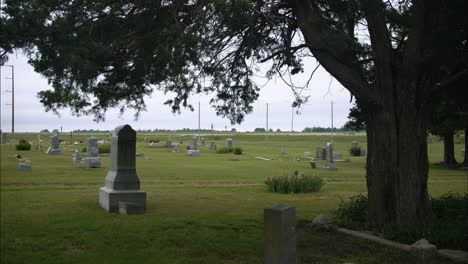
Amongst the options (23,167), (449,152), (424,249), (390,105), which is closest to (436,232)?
(424,249)

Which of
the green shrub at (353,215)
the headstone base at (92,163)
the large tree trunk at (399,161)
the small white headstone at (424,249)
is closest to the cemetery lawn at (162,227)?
the small white headstone at (424,249)

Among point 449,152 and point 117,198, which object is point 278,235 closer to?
point 117,198

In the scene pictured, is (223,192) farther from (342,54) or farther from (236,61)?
(342,54)

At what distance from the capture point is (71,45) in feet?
28.1

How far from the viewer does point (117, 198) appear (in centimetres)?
1277

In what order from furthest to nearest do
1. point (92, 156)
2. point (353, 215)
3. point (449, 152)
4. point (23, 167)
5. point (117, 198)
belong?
point (449, 152) < point (92, 156) < point (23, 167) < point (117, 198) < point (353, 215)

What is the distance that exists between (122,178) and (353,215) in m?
5.74

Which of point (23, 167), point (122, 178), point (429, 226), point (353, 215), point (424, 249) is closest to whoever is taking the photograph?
point (424, 249)

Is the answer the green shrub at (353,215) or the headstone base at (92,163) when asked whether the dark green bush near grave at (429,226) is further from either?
the headstone base at (92,163)

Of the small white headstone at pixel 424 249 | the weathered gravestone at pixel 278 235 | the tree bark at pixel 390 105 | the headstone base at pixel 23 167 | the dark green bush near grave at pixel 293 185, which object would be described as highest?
the tree bark at pixel 390 105

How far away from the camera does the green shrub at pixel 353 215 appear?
11180mm

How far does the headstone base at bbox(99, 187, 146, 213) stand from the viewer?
12.6 meters

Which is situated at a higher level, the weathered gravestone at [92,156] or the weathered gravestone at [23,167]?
the weathered gravestone at [92,156]

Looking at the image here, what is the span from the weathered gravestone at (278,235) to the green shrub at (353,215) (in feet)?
22.4
